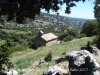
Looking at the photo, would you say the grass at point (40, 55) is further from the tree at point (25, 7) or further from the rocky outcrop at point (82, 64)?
the tree at point (25, 7)

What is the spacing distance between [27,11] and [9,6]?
1.94 ft

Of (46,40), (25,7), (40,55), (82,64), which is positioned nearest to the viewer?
(25,7)

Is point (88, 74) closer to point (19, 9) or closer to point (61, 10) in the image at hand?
point (61, 10)

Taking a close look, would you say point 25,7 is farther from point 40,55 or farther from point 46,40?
point 46,40

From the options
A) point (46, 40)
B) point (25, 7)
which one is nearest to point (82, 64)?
point (25, 7)

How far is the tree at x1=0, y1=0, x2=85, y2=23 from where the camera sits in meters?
5.46

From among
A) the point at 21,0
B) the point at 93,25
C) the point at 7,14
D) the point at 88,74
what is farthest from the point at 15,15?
the point at 93,25

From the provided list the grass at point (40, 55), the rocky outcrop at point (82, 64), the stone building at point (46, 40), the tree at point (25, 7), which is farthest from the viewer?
the stone building at point (46, 40)

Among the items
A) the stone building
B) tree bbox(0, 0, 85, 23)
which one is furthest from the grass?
the stone building

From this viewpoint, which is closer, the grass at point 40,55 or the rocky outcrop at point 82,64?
the rocky outcrop at point 82,64

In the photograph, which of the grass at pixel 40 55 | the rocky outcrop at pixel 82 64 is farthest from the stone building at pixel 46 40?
the rocky outcrop at pixel 82 64

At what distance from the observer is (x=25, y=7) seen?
5.57 meters

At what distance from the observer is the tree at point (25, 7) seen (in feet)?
17.9

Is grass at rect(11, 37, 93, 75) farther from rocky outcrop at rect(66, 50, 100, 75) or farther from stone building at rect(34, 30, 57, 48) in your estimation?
stone building at rect(34, 30, 57, 48)
